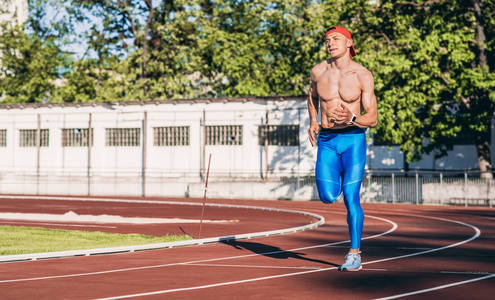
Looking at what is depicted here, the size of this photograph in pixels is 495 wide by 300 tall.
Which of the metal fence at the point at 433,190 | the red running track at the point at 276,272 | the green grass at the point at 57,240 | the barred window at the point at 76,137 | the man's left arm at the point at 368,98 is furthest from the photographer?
the barred window at the point at 76,137

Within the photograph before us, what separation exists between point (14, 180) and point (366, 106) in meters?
47.0

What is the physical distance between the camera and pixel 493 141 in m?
45.3

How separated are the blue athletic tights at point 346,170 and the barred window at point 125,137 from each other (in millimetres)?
43114

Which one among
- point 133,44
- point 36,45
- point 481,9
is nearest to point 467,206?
point 481,9

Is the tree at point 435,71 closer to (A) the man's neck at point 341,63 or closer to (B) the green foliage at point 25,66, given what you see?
(A) the man's neck at point 341,63

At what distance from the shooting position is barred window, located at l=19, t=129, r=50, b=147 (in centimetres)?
5528

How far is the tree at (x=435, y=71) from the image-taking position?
36.4m

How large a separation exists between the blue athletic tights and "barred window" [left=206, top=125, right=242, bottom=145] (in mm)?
39543

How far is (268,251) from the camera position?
14055mm

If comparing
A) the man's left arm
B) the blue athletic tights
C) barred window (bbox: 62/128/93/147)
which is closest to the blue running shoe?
the blue athletic tights

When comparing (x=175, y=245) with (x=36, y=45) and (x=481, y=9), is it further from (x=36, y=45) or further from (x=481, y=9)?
(x=36, y=45)

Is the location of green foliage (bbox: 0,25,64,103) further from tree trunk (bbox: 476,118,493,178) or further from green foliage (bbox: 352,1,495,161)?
tree trunk (bbox: 476,118,493,178)

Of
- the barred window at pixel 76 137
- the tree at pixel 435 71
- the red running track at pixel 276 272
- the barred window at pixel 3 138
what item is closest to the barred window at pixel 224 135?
the barred window at pixel 76 137

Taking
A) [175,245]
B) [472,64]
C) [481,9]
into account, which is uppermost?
[481,9]
